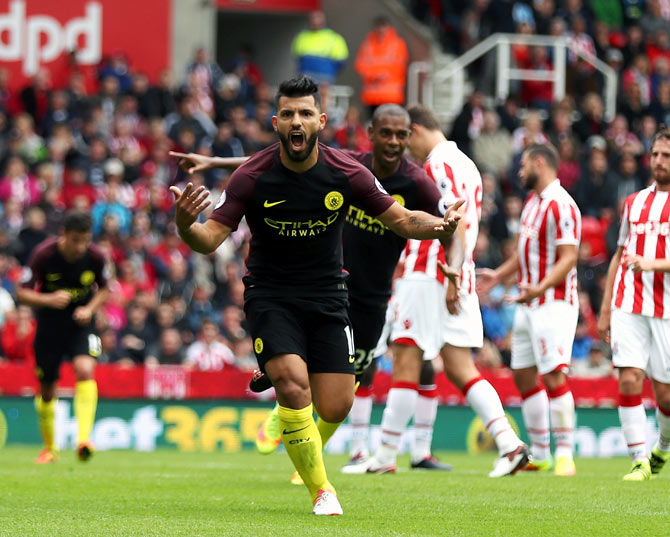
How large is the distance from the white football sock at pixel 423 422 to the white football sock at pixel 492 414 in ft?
4.60

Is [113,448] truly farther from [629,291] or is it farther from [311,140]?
[311,140]

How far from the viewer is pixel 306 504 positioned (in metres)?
8.59

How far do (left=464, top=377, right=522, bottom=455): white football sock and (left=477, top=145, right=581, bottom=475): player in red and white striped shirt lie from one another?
3.59ft

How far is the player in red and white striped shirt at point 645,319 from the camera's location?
10633 millimetres

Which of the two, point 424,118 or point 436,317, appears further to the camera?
point 424,118

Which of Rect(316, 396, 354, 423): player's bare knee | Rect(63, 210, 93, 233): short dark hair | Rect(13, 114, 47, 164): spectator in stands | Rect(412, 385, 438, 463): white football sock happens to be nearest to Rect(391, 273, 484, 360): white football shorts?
Rect(412, 385, 438, 463): white football sock

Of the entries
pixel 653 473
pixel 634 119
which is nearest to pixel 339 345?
pixel 653 473

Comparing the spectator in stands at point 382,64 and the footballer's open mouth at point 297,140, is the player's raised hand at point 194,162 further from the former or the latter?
the spectator in stands at point 382,64

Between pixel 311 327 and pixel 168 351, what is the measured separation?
410 inches

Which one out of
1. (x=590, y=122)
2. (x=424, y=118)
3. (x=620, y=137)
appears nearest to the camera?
(x=424, y=118)

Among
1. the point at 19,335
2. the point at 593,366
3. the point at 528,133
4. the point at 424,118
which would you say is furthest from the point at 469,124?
the point at 424,118

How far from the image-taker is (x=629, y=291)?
10.7m

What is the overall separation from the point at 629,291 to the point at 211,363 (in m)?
9.03

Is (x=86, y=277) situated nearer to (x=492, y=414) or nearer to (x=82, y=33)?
(x=492, y=414)
